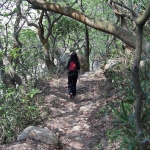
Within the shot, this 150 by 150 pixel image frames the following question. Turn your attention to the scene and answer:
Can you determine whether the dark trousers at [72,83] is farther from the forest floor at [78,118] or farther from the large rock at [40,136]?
the large rock at [40,136]

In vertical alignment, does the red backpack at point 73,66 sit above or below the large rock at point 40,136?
above

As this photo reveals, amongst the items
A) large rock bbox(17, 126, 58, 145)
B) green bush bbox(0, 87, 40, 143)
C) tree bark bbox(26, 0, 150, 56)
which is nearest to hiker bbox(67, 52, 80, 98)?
green bush bbox(0, 87, 40, 143)

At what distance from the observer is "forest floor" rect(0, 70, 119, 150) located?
5464mm

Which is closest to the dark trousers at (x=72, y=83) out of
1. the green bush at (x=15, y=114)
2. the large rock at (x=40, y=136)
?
the green bush at (x=15, y=114)

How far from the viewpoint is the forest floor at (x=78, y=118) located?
5.46 m

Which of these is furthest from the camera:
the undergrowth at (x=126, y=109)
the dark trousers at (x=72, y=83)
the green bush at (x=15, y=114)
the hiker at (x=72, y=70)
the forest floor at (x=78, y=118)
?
the dark trousers at (x=72, y=83)

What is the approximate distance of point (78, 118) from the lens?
727 cm

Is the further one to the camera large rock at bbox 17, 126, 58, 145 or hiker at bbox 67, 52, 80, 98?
hiker at bbox 67, 52, 80, 98

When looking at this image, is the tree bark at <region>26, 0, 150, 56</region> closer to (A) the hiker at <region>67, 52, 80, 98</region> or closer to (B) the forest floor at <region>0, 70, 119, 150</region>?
(B) the forest floor at <region>0, 70, 119, 150</region>

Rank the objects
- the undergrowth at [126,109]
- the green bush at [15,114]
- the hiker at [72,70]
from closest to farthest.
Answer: the undergrowth at [126,109] → the green bush at [15,114] → the hiker at [72,70]

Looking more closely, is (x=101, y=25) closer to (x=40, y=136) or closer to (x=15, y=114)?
(x=40, y=136)

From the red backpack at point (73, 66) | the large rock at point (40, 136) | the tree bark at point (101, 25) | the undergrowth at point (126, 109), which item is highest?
the tree bark at point (101, 25)

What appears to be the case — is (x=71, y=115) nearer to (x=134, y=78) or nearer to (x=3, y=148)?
(x=3, y=148)

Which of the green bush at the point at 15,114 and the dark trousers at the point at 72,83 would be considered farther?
the dark trousers at the point at 72,83
